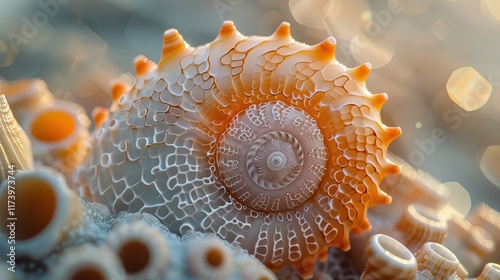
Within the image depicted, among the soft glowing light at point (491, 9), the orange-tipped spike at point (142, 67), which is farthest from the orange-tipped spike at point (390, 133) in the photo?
the soft glowing light at point (491, 9)

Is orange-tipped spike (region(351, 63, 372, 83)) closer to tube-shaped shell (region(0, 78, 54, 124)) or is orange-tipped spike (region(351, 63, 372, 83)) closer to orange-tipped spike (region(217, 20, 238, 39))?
orange-tipped spike (region(217, 20, 238, 39))

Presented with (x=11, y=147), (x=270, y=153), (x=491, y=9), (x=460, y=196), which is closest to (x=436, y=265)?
(x=270, y=153)

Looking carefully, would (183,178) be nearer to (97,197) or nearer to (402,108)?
(97,197)

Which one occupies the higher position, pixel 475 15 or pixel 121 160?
pixel 475 15

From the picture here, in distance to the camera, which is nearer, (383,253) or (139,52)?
(383,253)

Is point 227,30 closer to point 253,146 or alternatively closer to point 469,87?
point 253,146

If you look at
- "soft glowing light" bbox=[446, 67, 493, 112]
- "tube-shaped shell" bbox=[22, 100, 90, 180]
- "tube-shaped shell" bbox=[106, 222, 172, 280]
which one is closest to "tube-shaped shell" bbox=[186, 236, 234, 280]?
"tube-shaped shell" bbox=[106, 222, 172, 280]

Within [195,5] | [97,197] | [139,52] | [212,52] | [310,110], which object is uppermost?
[195,5]

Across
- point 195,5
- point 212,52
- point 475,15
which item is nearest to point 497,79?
point 475,15
